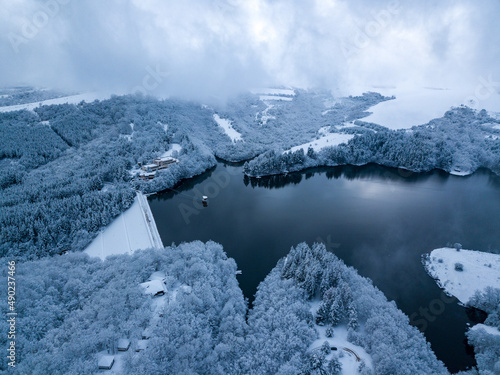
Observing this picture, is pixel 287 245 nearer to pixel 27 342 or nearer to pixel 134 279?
pixel 134 279

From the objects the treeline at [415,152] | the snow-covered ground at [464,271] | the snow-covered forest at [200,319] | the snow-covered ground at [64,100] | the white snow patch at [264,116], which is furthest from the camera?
the white snow patch at [264,116]

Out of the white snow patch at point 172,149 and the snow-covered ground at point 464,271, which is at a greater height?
the white snow patch at point 172,149

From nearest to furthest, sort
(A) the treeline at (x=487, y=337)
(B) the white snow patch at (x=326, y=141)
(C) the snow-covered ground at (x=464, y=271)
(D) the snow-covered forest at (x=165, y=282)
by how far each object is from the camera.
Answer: (D) the snow-covered forest at (x=165, y=282), (A) the treeline at (x=487, y=337), (C) the snow-covered ground at (x=464, y=271), (B) the white snow patch at (x=326, y=141)

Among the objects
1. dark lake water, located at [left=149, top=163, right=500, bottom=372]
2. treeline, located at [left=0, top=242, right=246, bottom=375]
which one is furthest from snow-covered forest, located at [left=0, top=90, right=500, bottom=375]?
dark lake water, located at [left=149, top=163, right=500, bottom=372]

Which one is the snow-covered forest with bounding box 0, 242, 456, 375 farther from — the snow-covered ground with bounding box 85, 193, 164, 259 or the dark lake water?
the dark lake water

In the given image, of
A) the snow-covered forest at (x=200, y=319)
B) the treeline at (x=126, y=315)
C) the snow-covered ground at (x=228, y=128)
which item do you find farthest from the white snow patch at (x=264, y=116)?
the treeline at (x=126, y=315)

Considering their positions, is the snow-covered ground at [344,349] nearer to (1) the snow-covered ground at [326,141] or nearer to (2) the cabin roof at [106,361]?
(2) the cabin roof at [106,361]

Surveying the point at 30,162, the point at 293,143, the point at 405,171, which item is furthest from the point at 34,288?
the point at 405,171
